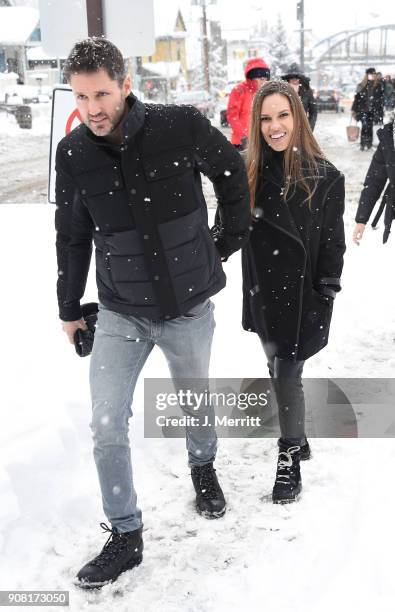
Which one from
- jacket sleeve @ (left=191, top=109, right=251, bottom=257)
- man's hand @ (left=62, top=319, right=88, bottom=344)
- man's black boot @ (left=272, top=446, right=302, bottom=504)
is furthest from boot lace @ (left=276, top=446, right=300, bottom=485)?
man's hand @ (left=62, top=319, right=88, bottom=344)

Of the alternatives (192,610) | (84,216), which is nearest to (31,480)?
(192,610)

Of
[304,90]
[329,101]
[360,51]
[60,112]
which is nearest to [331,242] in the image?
[60,112]

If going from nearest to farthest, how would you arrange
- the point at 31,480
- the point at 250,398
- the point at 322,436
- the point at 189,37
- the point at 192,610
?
the point at 192,610 < the point at 31,480 < the point at 322,436 < the point at 250,398 < the point at 189,37

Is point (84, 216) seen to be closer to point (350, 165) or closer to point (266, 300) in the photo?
point (266, 300)

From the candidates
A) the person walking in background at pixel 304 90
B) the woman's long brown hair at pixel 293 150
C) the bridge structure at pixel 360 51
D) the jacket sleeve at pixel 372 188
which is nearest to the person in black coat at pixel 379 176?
the jacket sleeve at pixel 372 188

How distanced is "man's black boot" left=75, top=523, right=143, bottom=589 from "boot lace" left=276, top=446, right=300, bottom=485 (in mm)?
833

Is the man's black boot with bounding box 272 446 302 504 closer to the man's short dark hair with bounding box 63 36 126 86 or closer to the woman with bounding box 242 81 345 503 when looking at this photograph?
the woman with bounding box 242 81 345 503

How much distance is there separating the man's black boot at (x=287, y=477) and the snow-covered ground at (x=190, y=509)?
60mm

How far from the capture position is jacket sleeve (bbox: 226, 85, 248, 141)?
9586mm

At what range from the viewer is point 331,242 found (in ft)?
11.0

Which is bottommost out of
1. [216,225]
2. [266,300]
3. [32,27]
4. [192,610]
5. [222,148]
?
[192,610]

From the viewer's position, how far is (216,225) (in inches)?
128

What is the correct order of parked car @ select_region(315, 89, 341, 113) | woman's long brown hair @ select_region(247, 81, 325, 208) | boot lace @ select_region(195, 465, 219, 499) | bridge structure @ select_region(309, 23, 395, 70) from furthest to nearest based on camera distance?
bridge structure @ select_region(309, 23, 395, 70), parked car @ select_region(315, 89, 341, 113), boot lace @ select_region(195, 465, 219, 499), woman's long brown hair @ select_region(247, 81, 325, 208)

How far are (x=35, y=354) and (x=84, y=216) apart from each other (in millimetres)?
2351
